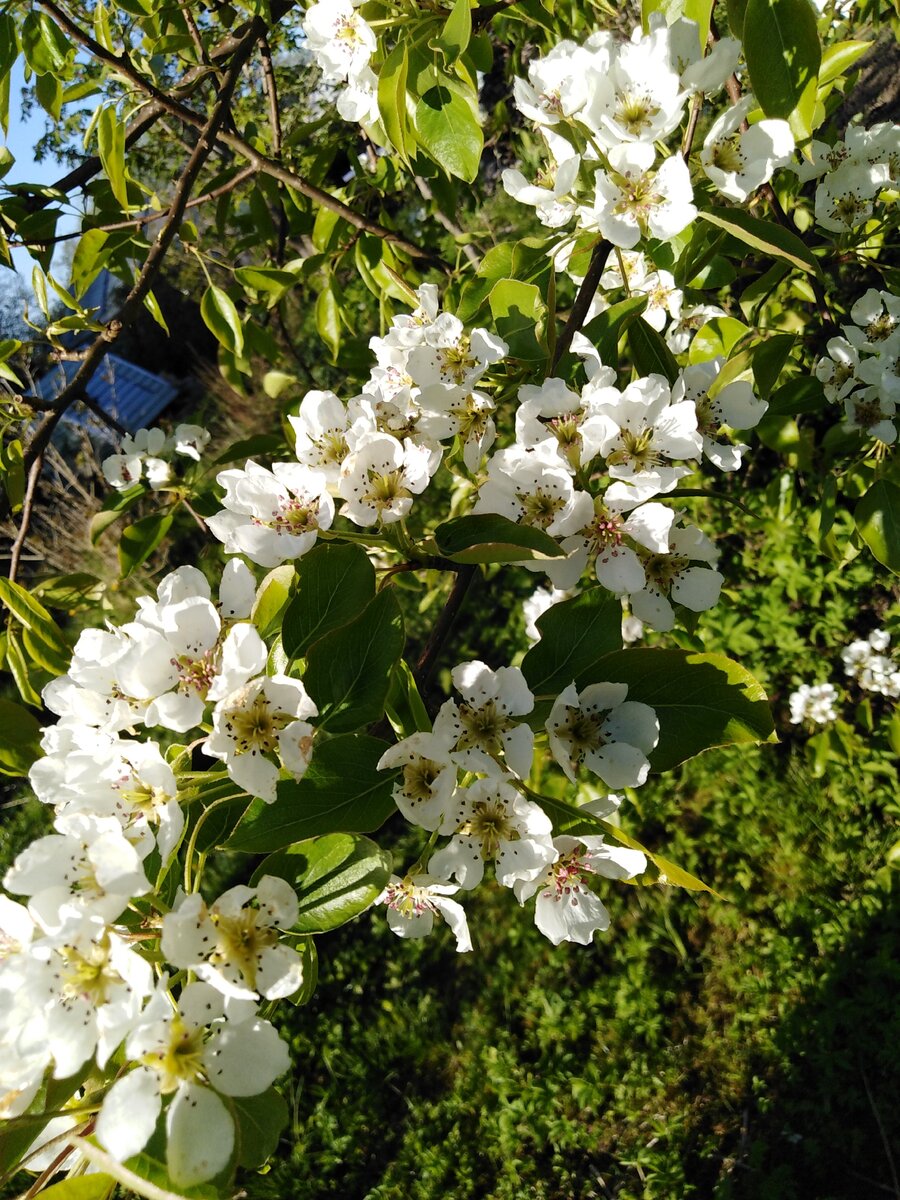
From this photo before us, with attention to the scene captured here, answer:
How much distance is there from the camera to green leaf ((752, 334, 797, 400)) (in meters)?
1.34

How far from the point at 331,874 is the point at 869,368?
1.33 m

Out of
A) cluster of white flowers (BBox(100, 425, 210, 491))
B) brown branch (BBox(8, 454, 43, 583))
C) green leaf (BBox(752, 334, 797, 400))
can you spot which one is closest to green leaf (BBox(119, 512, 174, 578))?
brown branch (BBox(8, 454, 43, 583))

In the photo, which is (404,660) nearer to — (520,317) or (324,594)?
(324,594)

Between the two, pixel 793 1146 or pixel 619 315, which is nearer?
pixel 619 315

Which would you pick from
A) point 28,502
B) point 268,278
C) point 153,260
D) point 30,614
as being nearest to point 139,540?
point 28,502

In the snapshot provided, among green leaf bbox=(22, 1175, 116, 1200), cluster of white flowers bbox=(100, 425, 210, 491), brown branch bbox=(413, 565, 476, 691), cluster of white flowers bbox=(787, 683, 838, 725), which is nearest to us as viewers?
green leaf bbox=(22, 1175, 116, 1200)

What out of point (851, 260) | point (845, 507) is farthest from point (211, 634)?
point (845, 507)

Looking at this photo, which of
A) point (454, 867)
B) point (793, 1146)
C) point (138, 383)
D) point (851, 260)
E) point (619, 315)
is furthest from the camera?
point (138, 383)

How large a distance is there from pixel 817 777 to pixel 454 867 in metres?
2.73

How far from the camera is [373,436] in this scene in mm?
1040

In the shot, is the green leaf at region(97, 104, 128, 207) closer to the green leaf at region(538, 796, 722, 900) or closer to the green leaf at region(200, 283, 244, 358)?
the green leaf at region(200, 283, 244, 358)

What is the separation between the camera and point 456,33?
1.03 meters

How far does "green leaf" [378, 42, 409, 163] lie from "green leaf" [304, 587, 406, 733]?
653 millimetres

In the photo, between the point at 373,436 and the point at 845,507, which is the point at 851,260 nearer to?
the point at 373,436
